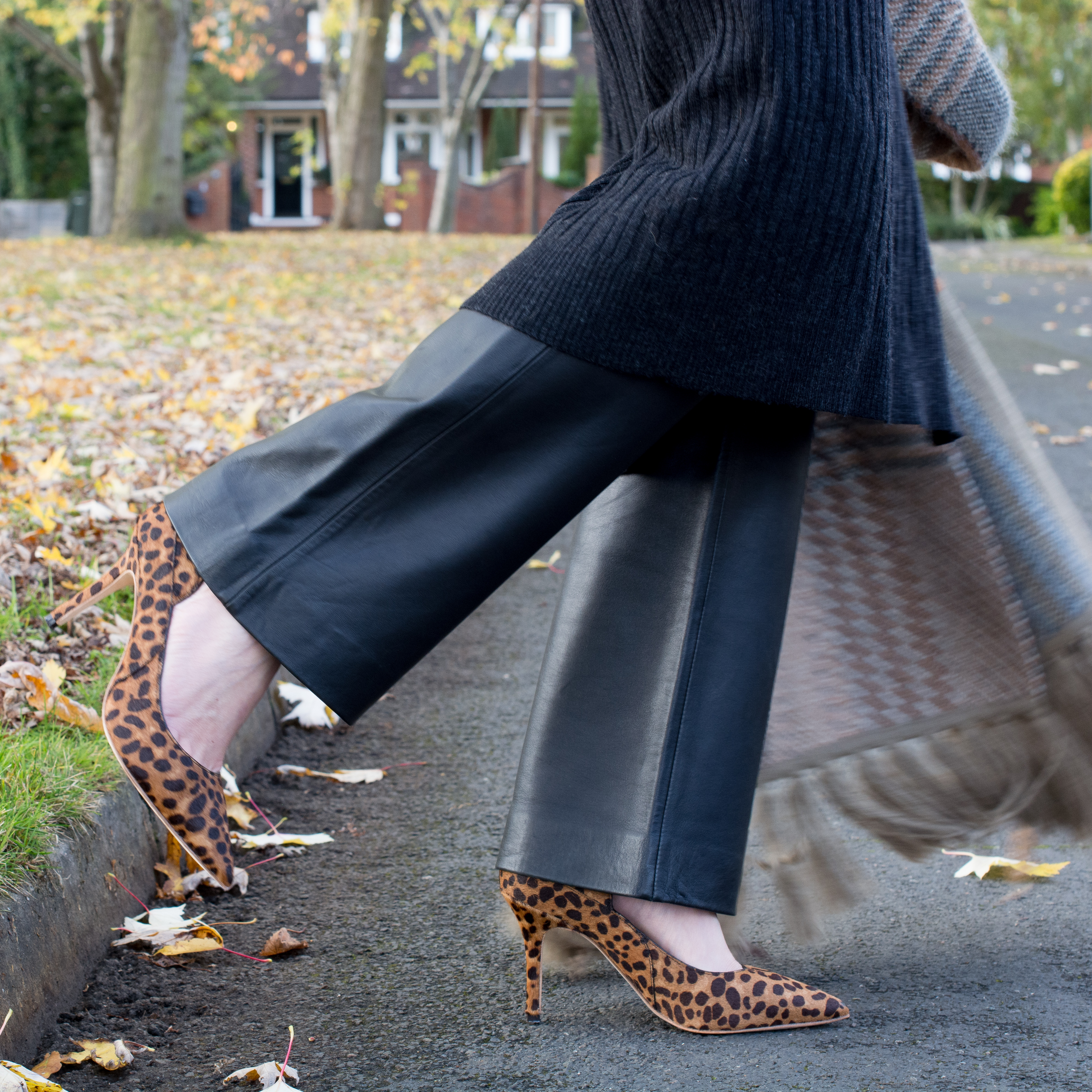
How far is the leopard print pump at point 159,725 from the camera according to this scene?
1377 millimetres

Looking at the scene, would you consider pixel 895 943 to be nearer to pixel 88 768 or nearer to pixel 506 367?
pixel 506 367

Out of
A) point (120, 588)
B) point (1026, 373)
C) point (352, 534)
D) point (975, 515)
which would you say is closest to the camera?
point (352, 534)

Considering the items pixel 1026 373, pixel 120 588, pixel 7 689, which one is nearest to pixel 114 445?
pixel 7 689

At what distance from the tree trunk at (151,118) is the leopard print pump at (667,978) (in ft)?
47.0

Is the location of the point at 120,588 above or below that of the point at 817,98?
below

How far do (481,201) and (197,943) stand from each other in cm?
3008

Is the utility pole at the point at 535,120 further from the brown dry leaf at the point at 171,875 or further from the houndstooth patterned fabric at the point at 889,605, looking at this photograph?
the houndstooth patterned fabric at the point at 889,605

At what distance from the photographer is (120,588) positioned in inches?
57.9

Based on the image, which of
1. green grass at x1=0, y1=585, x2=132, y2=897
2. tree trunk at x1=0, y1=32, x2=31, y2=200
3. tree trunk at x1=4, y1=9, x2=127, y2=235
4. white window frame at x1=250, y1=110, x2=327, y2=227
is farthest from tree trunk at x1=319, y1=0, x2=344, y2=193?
green grass at x1=0, y1=585, x2=132, y2=897

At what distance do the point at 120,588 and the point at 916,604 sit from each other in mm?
1056

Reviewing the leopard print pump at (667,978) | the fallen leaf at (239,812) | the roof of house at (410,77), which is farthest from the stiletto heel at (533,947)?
the roof of house at (410,77)

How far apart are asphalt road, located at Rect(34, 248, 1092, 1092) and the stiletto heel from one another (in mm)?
27

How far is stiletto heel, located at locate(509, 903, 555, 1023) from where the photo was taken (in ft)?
5.15

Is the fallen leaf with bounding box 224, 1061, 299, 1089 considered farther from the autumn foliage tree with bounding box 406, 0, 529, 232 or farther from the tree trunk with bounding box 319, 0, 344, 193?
the tree trunk with bounding box 319, 0, 344, 193
